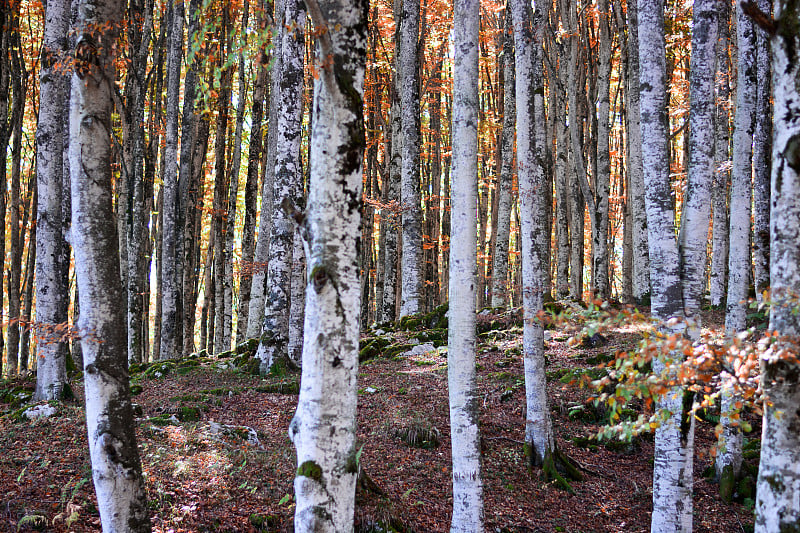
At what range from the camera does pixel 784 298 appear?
309 centimetres

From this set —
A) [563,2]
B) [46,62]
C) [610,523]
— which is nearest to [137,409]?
[46,62]

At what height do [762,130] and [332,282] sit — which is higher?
[762,130]

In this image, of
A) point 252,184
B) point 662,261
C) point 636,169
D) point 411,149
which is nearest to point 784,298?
point 662,261

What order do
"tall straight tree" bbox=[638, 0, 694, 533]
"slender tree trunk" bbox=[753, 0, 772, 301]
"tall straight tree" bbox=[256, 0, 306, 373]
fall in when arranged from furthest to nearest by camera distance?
"tall straight tree" bbox=[256, 0, 306, 373] < "slender tree trunk" bbox=[753, 0, 772, 301] < "tall straight tree" bbox=[638, 0, 694, 533]

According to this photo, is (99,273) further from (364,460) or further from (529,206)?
(529,206)

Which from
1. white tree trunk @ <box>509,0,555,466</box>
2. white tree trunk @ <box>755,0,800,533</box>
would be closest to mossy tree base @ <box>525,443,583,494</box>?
white tree trunk @ <box>509,0,555,466</box>

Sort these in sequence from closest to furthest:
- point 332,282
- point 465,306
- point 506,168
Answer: point 332,282 → point 465,306 → point 506,168

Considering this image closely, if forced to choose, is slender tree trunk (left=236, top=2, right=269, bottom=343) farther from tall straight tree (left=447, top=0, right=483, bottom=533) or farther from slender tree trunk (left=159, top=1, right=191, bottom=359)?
tall straight tree (left=447, top=0, right=483, bottom=533)

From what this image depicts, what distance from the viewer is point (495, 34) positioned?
65.4 ft

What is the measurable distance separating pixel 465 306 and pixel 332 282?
2.23 m

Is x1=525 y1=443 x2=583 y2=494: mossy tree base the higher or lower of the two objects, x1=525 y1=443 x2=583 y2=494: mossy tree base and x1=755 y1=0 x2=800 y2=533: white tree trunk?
the lower

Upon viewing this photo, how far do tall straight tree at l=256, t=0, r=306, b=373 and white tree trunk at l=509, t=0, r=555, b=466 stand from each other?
403cm

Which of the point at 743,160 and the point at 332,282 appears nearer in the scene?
the point at 332,282

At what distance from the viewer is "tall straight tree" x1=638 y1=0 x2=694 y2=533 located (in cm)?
520
